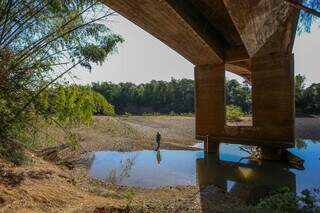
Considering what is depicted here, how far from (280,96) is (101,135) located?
516 inches

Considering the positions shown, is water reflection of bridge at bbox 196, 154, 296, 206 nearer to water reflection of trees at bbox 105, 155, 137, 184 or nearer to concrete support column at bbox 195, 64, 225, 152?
concrete support column at bbox 195, 64, 225, 152

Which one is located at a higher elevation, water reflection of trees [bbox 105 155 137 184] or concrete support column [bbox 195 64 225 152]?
concrete support column [bbox 195 64 225 152]

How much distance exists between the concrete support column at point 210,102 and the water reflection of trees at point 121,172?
4.77 metres

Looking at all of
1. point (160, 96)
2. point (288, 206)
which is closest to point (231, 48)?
point (288, 206)

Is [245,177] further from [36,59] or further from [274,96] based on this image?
[36,59]

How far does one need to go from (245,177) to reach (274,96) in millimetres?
5055

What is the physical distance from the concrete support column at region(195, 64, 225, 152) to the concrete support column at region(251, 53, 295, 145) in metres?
1.91

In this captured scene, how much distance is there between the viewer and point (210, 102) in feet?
56.0

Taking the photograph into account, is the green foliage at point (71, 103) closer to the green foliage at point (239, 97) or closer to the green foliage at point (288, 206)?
the green foliage at point (288, 206)

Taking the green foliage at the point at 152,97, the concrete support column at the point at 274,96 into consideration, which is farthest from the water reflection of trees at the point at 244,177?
the green foliage at the point at 152,97

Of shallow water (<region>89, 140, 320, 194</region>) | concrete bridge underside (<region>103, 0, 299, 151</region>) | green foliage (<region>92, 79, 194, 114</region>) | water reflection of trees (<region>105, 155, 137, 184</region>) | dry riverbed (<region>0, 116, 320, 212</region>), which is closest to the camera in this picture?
dry riverbed (<region>0, 116, 320, 212</region>)

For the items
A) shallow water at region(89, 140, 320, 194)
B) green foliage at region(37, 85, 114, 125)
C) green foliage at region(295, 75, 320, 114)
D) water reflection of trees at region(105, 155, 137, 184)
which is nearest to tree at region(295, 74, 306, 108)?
green foliage at region(295, 75, 320, 114)

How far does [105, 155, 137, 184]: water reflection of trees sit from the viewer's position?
1100cm

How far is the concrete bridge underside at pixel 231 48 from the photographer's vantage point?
9952mm
